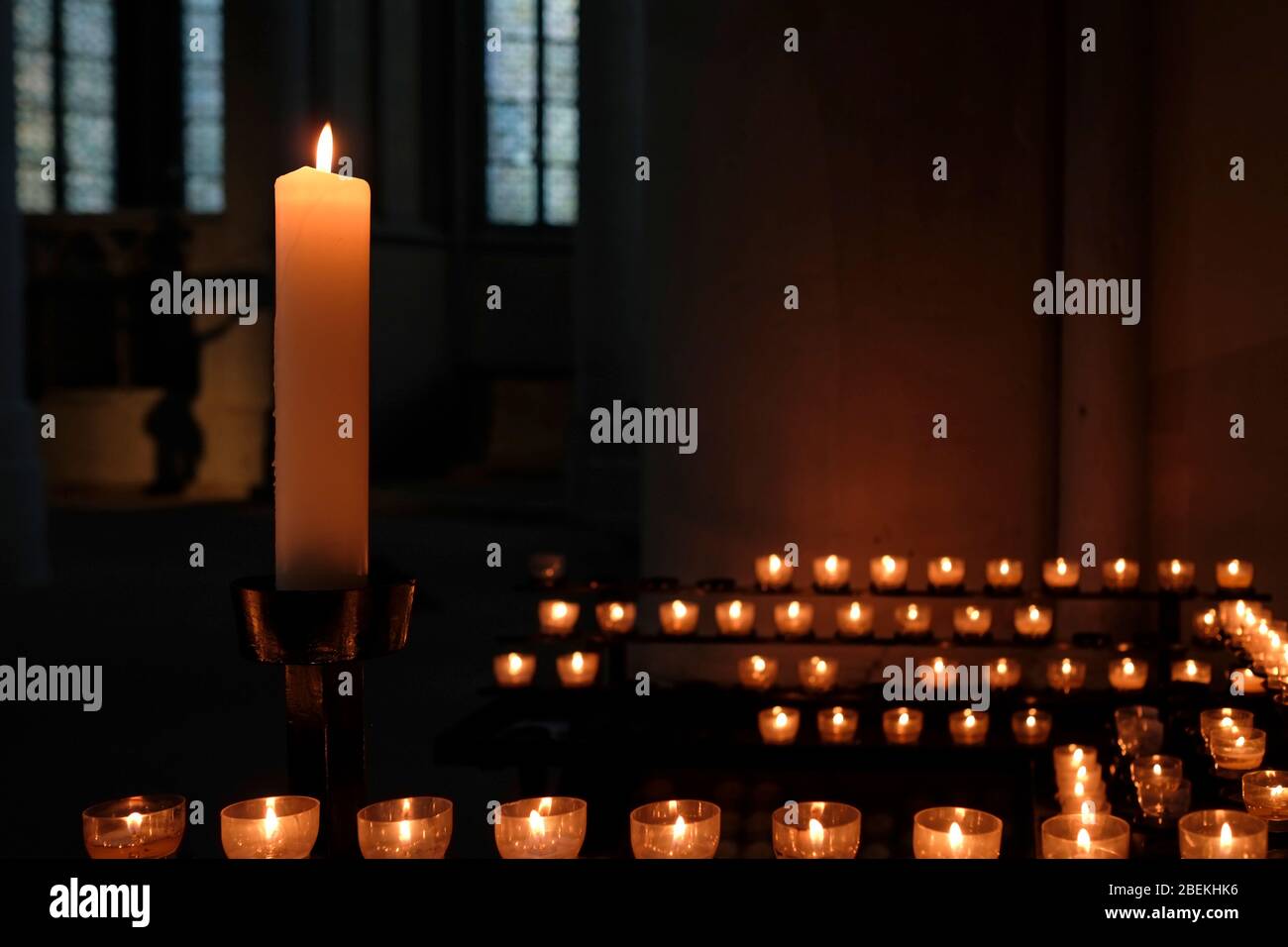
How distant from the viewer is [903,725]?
3.10 metres

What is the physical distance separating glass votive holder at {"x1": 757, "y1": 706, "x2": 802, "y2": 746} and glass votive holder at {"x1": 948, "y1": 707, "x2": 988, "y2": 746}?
388 mm

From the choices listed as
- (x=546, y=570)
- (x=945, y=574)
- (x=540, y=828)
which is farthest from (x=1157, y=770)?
(x=546, y=570)

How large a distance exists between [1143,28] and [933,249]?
108 centimetres

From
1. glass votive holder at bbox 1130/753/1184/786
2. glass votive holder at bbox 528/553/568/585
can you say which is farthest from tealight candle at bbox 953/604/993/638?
glass votive holder at bbox 1130/753/1184/786

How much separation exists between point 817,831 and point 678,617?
2254 mm

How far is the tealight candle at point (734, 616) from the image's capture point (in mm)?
3641

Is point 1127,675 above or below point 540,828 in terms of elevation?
below

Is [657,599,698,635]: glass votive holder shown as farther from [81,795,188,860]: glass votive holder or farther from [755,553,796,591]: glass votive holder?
[81,795,188,860]: glass votive holder

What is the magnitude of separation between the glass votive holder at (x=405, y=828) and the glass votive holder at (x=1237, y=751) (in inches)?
53.4

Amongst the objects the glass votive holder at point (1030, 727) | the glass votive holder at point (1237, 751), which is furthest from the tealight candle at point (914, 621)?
the glass votive holder at point (1237, 751)

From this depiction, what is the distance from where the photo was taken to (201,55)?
49.0 ft

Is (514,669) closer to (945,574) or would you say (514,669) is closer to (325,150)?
(945,574)

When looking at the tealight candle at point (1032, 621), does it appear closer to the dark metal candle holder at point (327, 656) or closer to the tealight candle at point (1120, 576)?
the tealight candle at point (1120, 576)
